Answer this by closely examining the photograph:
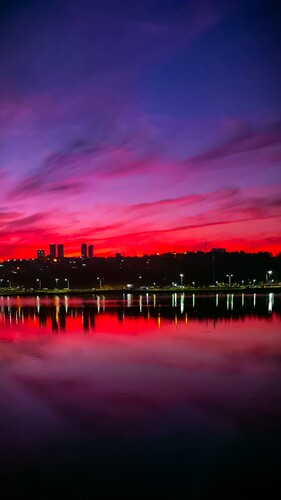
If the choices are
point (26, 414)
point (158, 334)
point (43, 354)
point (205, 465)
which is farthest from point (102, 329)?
point (205, 465)

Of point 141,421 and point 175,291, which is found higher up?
point 141,421

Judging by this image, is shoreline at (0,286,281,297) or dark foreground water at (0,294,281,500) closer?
dark foreground water at (0,294,281,500)

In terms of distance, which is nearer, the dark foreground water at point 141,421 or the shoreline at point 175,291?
the dark foreground water at point 141,421

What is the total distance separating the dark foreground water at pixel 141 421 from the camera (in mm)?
8805

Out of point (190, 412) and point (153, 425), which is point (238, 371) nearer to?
point (190, 412)

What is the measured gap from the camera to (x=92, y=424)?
1188 cm

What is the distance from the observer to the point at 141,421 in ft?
39.3

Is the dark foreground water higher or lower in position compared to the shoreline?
higher

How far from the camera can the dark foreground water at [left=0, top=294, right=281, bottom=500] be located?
8.80 m

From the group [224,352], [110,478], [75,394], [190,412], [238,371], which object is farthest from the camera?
[224,352]

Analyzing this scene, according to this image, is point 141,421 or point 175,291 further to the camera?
point 175,291

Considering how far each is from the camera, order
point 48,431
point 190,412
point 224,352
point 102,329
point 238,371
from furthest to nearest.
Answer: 1. point 102,329
2. point 224,352
3. point 238,371
4. point 190,412
5. point 48,431

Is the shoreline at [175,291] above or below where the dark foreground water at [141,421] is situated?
below

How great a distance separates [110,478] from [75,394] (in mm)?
6032
